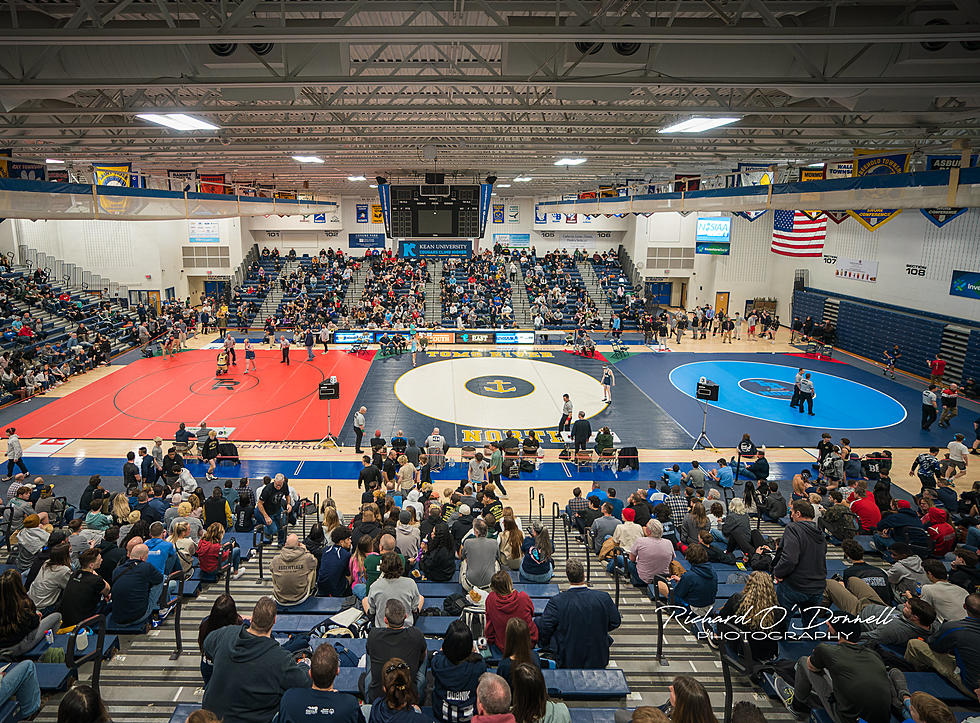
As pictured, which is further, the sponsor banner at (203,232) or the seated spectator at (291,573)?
the sponsor banner at (203,232)

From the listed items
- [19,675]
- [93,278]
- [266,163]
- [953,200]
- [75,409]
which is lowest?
[75,409]

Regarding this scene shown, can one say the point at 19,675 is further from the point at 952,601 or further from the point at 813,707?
the point at 952,601

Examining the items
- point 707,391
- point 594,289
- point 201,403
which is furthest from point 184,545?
point 594,289

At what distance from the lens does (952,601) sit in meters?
6.34

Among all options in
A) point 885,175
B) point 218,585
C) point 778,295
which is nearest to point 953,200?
point 885,175

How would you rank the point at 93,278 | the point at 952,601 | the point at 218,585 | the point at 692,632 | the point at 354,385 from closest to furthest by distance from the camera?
the point at 952,601
the point at 692,632
the point at 218,585
the point at 354,385
the point at 93,278

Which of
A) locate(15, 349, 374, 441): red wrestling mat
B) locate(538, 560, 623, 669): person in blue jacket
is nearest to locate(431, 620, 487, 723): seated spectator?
locate(538, 560, 623, 669): person in blue jacket

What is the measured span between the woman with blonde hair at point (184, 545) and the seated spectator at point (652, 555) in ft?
20.4

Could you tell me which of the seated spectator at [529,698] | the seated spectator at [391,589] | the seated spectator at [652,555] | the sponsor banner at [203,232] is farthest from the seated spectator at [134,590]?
the sponsor banner at [203,232]

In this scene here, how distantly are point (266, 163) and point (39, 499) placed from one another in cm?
1376

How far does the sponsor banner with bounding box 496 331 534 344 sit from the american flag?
1394cm

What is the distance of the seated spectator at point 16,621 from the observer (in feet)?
18.6

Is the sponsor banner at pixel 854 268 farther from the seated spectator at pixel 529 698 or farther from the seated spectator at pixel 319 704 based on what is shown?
the seated spectator at pixel 319 704

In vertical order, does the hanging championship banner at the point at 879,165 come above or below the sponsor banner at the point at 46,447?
above
